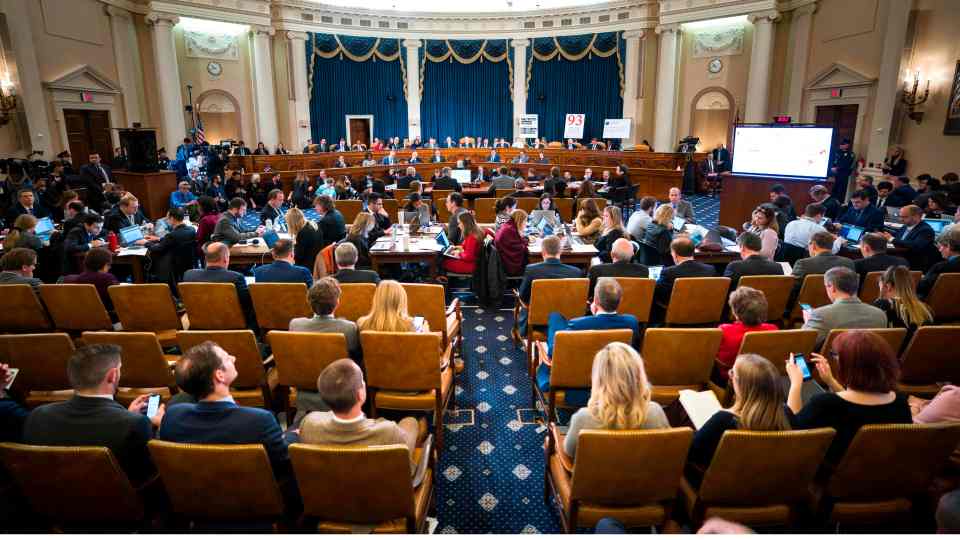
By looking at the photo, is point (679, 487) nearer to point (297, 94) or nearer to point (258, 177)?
point (258, 177)

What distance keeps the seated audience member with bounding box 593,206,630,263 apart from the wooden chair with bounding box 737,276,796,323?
1690mm

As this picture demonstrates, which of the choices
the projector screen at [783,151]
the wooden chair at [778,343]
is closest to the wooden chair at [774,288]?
the wooden chair at [778,343]

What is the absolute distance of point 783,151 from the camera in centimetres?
879

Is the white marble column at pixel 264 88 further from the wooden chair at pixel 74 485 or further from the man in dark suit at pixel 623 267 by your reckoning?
the wooden chair at pixel 74 485

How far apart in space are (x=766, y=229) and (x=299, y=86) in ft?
46.8

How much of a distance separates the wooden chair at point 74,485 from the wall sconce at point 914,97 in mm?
12365

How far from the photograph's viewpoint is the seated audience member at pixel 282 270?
14.4 ft

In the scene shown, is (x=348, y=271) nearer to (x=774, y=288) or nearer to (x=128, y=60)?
(x=774, y=288)

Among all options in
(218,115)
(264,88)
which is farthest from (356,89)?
(218,115)

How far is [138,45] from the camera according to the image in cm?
1307

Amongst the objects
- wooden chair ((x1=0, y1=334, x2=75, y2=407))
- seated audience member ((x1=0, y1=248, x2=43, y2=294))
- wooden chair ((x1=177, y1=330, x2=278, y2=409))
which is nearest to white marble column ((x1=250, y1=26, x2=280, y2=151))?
seated audience member ((x1=0, y1=248, x2=43, y2=294))

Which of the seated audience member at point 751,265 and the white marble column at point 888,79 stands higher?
the white marble column at point 888,79

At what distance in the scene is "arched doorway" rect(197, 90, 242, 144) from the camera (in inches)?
588

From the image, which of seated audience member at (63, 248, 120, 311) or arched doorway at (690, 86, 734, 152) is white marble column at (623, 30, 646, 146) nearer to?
arched doorway at (690, 86, 734, 152)
